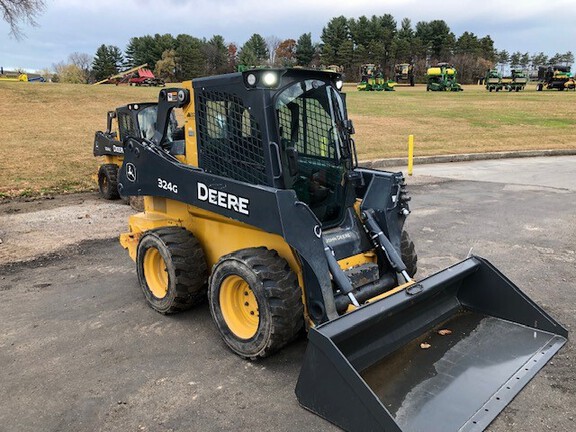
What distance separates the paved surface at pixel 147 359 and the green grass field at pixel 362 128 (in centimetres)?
645

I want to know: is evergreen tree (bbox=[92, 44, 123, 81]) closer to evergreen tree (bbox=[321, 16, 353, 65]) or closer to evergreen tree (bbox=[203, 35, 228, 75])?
evergreen tree (bbox=[203, 35, 228, 75])

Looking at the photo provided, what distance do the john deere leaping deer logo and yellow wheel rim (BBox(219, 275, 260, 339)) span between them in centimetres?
181

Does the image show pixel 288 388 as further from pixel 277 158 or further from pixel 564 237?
pixel 564 237

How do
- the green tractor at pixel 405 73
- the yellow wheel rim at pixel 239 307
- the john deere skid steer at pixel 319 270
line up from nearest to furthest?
the john deere skid steer at pixel 319 270, the yellow wheel rim at pixel 239 307, the green tractor at pixel 405 73

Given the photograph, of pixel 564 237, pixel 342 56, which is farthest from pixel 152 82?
pixel 564 237

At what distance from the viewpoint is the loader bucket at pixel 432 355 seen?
2918 mm

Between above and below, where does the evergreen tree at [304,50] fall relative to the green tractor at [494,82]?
above

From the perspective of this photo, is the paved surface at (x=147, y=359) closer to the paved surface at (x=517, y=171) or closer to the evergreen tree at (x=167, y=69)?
the paved surface at (x=517, y=171)

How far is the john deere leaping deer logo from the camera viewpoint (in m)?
5.05

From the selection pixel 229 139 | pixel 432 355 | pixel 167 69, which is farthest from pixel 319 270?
pixel 167 69

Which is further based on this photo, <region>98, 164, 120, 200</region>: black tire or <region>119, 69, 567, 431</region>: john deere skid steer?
<region>98, 164, 120, 200</region>: black tire

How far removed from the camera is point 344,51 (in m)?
79.9

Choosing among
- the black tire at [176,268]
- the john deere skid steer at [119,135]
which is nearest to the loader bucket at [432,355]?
the black tire at [176,268]

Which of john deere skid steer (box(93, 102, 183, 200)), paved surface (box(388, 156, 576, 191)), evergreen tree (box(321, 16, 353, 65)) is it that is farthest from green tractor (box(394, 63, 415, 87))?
john deere skid steer (box(93, 102, 183, 200))
